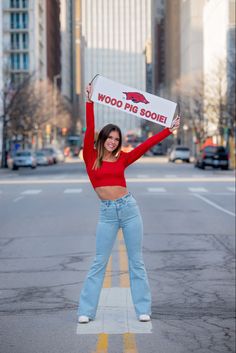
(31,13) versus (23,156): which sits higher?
(31,13)

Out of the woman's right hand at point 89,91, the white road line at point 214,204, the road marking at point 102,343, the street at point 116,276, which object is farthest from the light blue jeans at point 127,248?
the white road line at point 214,204

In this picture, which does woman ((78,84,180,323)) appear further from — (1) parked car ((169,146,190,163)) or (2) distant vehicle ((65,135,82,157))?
(1) parked car ((169,146,190,163))

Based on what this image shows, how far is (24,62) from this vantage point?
40.7 ft

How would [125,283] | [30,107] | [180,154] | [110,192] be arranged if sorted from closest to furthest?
1. [110,192]
2. [125,283]
3. [30,107]
4. [180,154]

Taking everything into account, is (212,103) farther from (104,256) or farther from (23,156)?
(104,256)

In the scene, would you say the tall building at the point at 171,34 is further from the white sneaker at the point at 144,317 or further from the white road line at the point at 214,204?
the white road line at the point at 214,204

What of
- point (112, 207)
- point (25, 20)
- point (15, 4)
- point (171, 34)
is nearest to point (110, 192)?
point (112, 207)

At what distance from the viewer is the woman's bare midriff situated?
6098mm

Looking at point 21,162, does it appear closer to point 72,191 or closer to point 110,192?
point 72,191

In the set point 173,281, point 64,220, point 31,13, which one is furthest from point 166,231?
point 31,13

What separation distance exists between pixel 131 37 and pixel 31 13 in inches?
54.3

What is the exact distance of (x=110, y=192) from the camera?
20.2ft

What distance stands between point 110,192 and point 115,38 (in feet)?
3.27

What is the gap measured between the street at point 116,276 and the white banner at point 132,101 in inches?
93.5
